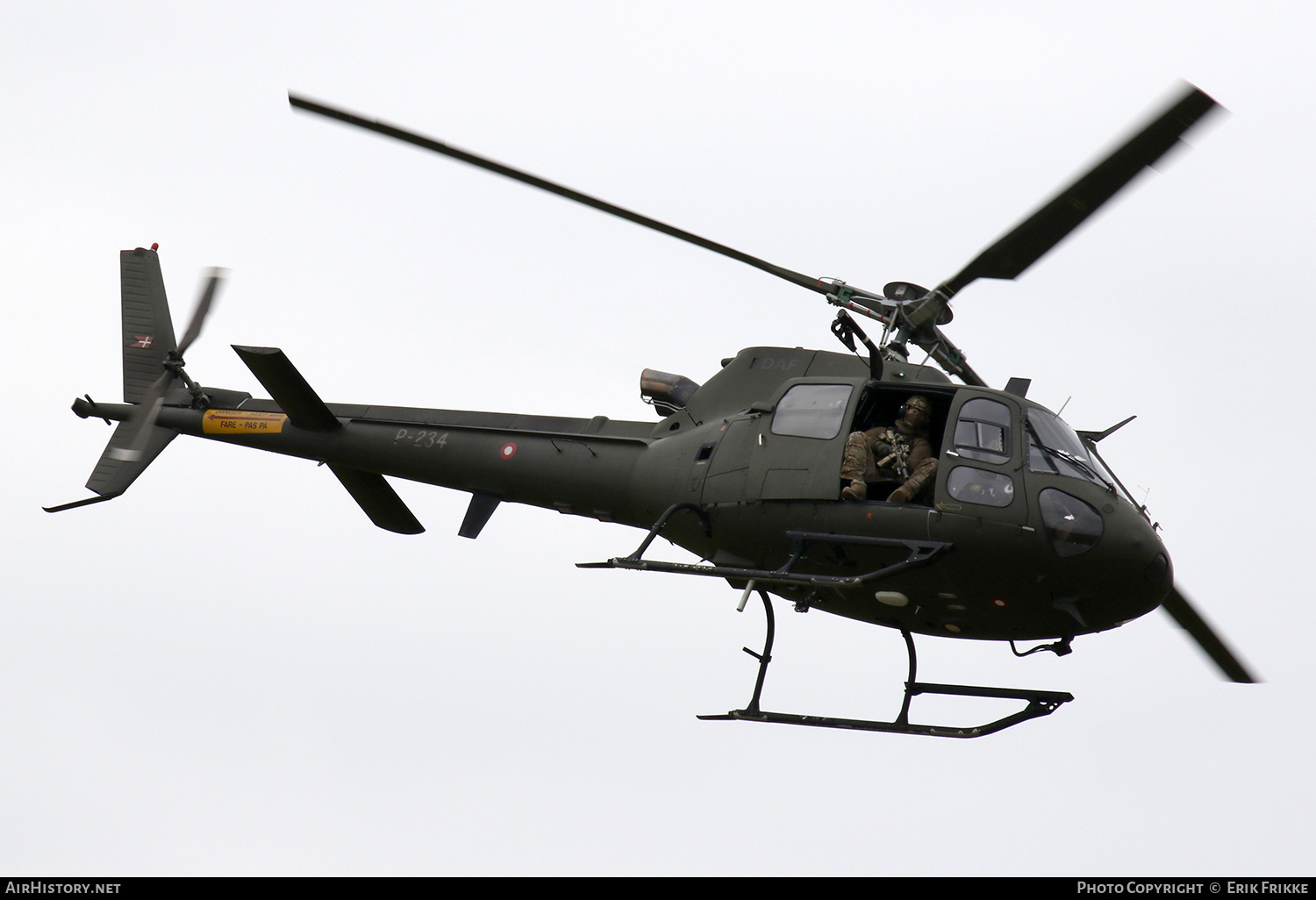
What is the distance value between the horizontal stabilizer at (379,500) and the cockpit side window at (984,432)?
279 inches

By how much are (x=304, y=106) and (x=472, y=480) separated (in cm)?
441

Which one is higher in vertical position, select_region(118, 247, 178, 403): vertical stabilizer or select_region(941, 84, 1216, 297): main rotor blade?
select_region(118, 247, 178, 403): vertical stabilizer

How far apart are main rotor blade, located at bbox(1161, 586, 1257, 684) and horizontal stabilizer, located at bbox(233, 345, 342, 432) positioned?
8917mm

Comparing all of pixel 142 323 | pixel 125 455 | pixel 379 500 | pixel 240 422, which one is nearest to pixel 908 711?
pixel 379 500

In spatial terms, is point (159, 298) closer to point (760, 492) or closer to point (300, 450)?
point (300, 450)

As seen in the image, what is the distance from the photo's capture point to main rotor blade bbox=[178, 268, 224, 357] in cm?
1709

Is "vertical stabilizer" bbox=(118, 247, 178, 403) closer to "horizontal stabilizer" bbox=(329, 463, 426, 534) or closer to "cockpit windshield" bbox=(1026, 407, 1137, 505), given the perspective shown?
"horizontal stabilizer" bbox=(329, 463, 426, 534)

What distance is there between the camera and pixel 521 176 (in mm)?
11789

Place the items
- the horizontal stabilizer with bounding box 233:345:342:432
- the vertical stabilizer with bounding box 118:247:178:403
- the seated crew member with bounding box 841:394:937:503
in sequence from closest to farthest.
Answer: the seated crew member with bounding box 841:394:937:503 < the horizontal stabilizer with bounding box 233:345:342:432 < the vertical stabilizer with bounding box 118:247:178:403

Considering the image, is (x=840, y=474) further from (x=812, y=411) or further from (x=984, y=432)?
(x=984, y=432)

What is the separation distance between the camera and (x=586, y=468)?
537 inches

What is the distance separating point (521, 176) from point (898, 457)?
13.3 ft

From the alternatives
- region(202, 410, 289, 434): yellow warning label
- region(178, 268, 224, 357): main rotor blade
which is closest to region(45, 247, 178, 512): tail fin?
region(178, 268, 224, 357): main rotor blade

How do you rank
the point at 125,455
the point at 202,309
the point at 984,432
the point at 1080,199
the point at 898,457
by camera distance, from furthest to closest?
the point at 202,309, the point at 125,455, the point at 898,457, the point at 984,432, the point at 1080,199
